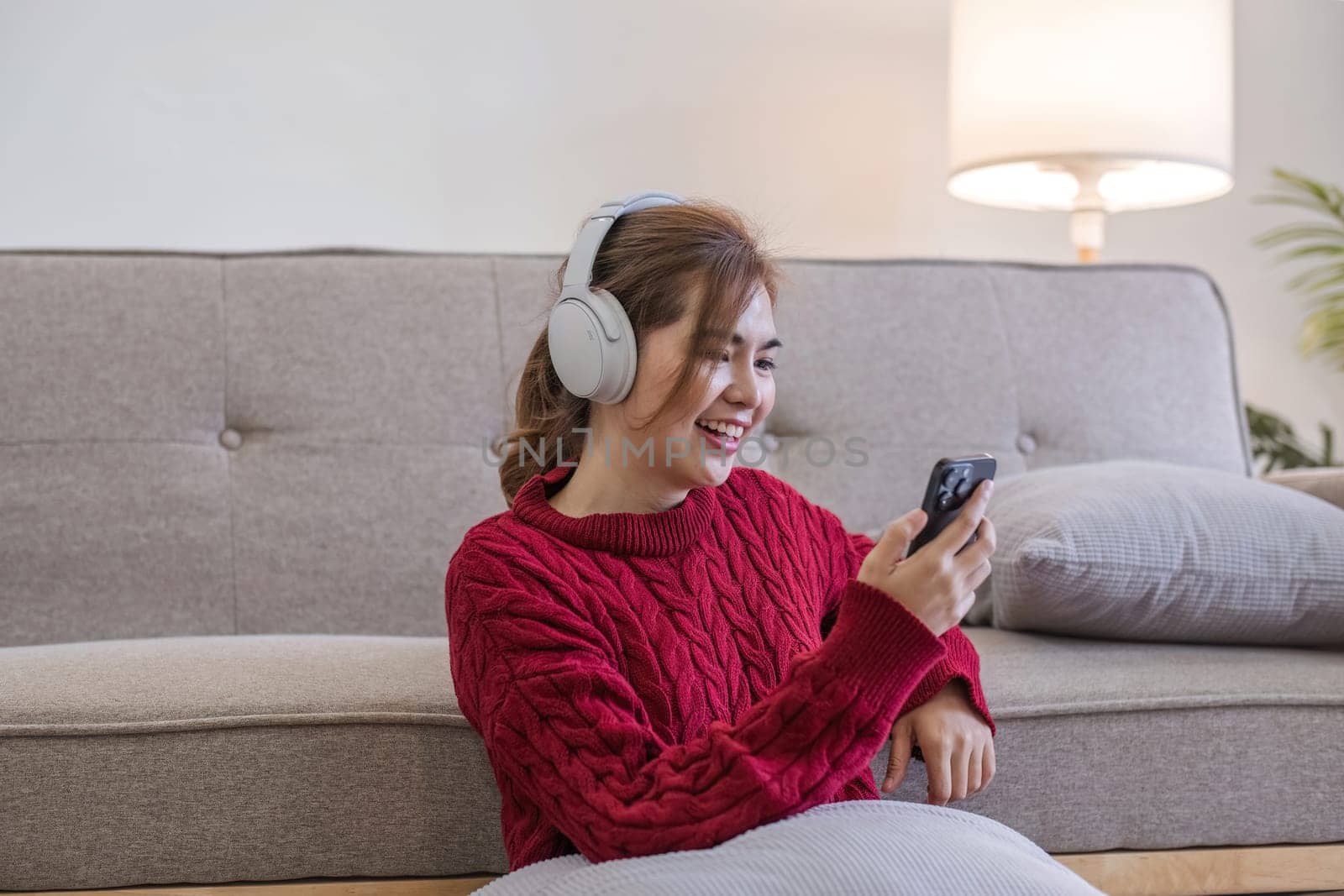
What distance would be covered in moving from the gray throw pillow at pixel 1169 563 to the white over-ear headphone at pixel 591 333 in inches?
20.9

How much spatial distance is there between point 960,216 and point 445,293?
3.93ft

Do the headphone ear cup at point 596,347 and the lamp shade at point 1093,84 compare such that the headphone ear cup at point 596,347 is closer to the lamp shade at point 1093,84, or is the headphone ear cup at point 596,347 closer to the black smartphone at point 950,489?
the black smartphone at point 950,489

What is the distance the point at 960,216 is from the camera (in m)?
2.44

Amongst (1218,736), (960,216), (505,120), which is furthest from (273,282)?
(960,216)

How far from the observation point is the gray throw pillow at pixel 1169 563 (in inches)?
49.5

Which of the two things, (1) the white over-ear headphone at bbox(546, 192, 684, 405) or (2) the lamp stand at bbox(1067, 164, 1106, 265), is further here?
(2) the lamp stand at bbox(1067, 164, 1106, 265)

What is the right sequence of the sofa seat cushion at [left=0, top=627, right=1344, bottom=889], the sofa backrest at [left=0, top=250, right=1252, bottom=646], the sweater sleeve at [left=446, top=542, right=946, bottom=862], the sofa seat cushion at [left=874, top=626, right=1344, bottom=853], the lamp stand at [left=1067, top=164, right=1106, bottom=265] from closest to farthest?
the sweater sleeve at [left=446, top=542, right=946, bottom=862] < the sofa seat cushion at [left=0, top=627, right=1344, bottom=889] < the sofa seat cushion at [left=874, top=626, right=1344, bottom=853] < the sofa backrest at [left=0, top=250, right=1252, bottom=646] < the lamp stand at [left=1067, top=164, right=1106, bottom=265]

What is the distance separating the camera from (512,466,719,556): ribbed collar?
96 cm

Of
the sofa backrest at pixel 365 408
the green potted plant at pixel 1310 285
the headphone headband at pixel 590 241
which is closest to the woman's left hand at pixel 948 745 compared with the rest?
the headphone headband at pixel 590 241

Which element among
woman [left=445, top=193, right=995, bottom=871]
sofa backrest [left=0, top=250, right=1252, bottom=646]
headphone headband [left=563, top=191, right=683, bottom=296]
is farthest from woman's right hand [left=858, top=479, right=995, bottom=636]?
sofa backrest [left=0, top=250, right=1252, bottom=646]

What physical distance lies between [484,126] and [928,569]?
1601 millimetres

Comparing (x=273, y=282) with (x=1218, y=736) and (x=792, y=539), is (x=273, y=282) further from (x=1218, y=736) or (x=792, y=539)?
(x=1218, y=736)

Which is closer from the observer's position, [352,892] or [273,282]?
[352,892]

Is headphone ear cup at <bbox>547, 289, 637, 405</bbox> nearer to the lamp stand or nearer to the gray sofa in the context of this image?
the gray sofa
